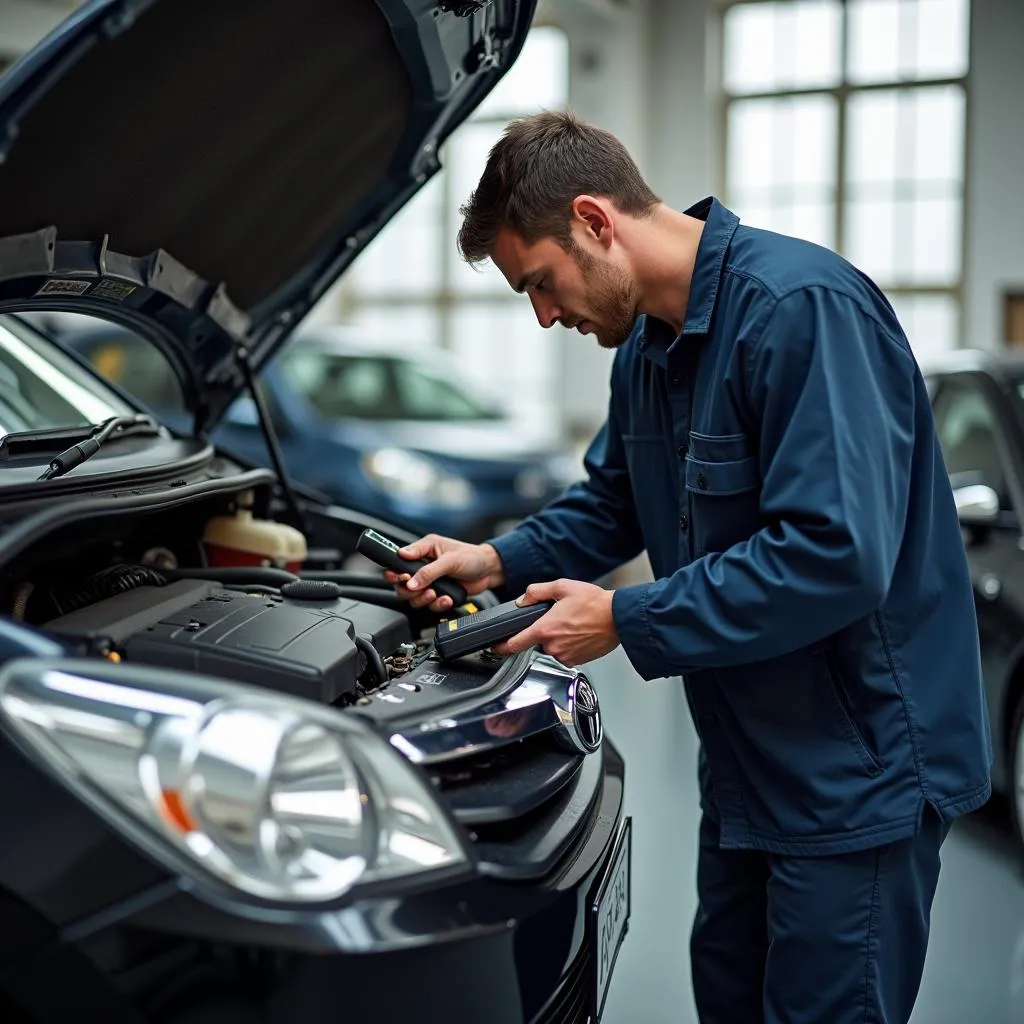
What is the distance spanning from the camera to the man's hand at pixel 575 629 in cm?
164

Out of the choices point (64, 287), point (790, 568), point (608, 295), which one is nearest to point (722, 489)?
point (790, 568)

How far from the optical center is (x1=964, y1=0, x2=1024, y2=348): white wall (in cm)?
1119

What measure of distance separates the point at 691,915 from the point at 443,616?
1094mm

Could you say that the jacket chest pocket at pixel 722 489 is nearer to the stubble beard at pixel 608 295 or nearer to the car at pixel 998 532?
the stubble beard at pixel 608 295

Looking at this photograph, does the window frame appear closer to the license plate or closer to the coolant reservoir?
the coolant reservoir

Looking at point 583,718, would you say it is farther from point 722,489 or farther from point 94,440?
point 94,440

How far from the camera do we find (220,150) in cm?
209

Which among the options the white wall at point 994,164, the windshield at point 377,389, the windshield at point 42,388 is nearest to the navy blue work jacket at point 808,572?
the windshield at point 42,388

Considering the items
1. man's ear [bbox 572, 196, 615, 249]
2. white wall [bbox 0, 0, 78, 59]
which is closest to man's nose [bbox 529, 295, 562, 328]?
man's ear [bbox 572, 196, 615, 249]

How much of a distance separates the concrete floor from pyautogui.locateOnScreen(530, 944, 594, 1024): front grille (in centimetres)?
82

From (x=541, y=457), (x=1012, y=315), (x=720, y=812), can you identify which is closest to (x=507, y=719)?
(x=720, y=812)

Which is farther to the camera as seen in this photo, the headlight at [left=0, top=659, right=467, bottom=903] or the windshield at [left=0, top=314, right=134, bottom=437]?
the windshield at [left=0, top=314, right=134, bottom=437]

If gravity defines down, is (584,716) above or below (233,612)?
below

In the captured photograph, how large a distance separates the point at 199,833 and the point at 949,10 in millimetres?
12379
